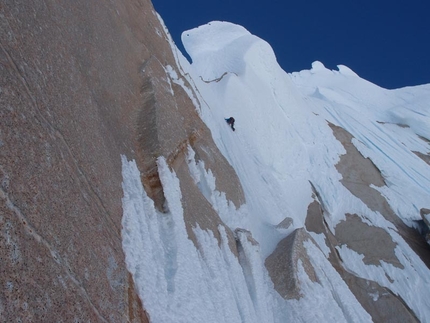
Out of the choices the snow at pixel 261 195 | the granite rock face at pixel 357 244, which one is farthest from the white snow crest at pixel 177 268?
the granite rock face at pixel 357 244

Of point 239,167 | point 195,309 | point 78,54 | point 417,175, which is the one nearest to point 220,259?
point 195,309

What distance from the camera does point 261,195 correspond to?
14.0 m

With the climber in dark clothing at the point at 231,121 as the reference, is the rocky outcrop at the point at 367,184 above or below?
below

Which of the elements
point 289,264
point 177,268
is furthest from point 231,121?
point 177,268

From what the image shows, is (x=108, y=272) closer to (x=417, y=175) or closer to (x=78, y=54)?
(x=78, y=54)

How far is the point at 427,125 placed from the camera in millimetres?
30953

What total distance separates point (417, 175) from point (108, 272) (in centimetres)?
2206

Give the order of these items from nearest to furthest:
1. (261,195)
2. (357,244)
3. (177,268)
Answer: (177,268), (261,195), (357,244)

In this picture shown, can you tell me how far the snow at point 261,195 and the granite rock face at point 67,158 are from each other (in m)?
0.54

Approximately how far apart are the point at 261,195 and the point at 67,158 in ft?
31.8

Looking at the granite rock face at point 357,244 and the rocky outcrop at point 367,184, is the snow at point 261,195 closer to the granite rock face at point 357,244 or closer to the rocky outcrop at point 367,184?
the granite rock face at point 357,244

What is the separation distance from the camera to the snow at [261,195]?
6406 millimetres

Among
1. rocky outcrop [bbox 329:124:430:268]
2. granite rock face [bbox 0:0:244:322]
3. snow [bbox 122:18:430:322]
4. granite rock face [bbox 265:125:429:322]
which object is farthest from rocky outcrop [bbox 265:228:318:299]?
rocky outcrop [bbox 329:124:430:268]

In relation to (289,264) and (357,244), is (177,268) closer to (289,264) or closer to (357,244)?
(289,264)
